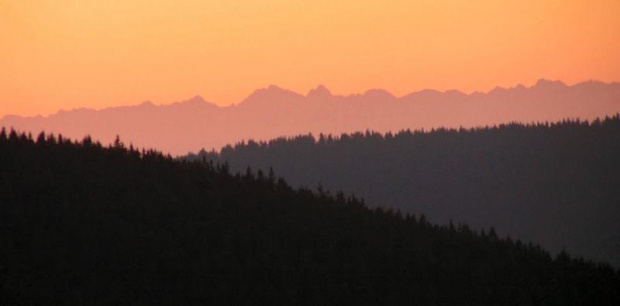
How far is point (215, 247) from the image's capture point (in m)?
→ 62.9

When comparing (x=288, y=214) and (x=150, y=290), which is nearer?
(x=150, y=290)

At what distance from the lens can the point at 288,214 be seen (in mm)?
72812

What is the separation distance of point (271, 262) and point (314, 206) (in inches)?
502

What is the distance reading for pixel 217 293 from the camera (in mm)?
56594

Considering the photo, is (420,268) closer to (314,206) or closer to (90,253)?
(314,206)

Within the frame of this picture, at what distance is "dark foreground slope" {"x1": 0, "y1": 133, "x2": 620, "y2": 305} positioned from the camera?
176ft

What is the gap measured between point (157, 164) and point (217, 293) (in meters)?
17.6

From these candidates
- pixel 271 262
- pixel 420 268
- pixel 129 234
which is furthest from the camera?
pixel 420 268

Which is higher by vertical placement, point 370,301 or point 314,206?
point 314,206

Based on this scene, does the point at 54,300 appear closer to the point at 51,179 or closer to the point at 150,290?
the point at 150,290

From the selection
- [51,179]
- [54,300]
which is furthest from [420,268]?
[54,300]

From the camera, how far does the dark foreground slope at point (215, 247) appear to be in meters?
53.8

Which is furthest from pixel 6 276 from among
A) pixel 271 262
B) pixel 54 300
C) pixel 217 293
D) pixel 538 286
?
pixel 538 286

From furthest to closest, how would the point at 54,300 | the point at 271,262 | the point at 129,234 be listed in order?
the point at 271,262, the point at 129,234, the point at 54,300
